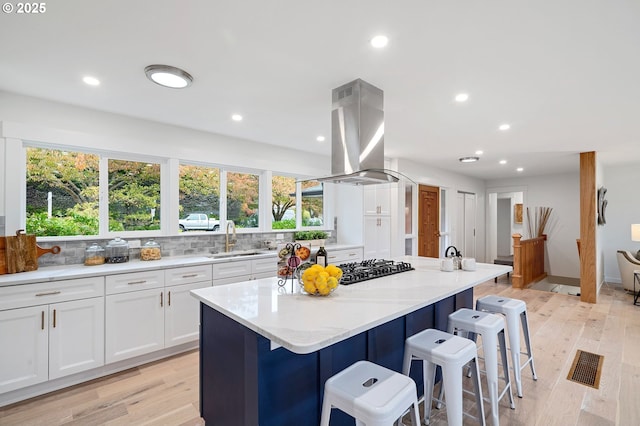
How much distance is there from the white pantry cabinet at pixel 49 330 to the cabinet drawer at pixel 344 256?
272 cm

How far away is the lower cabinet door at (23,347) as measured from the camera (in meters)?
2.18

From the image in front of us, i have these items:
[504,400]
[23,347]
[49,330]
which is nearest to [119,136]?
[49,330]

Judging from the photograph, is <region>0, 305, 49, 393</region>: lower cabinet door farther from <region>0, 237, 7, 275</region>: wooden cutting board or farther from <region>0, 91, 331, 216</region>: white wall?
<region>0, 91, 331, 216</region>: white wall

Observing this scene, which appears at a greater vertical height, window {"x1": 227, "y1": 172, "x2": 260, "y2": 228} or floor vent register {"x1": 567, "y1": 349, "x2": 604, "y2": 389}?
window {"x1": 227, "y1": 172, "x2": 260, "y2": 228}

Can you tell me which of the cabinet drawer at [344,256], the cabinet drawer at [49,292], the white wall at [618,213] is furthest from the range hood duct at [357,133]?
the white wall at [618,213]

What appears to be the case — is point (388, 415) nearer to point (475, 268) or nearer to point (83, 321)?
point (475, 268)

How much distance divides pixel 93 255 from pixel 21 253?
0.54m

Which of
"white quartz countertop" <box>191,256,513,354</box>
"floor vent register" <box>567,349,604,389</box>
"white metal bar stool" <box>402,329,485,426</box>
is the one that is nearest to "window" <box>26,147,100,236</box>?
"white quartz countertop" <box>191,256,513,354</box>

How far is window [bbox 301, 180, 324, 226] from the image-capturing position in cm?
498

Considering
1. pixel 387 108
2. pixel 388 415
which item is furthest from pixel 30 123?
pixel 388 415

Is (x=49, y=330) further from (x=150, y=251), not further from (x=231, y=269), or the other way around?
(x=231, y=269)

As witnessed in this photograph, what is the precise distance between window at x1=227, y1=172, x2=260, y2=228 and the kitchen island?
214 cm

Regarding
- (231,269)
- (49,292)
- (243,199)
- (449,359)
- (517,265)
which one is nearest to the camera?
(449,359)

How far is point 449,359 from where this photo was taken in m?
1.59
